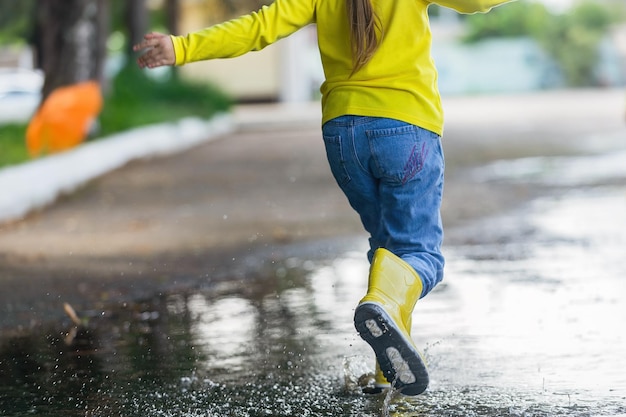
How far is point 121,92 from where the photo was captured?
25484 mm

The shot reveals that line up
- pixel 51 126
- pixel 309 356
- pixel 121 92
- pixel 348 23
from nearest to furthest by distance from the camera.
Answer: pixel 348 23 → pixel 309 356 → pixel 51 126 → pixel 121 92

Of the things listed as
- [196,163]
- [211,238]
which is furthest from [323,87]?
[196,163]

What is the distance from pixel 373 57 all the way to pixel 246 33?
0.45m

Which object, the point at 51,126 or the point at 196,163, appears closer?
the point at 51,126

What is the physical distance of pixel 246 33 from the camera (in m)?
4.07

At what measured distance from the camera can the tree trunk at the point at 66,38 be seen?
17.9 m

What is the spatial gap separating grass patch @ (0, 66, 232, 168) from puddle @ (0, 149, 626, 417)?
24.1ft

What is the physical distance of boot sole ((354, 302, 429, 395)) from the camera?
3670 mm

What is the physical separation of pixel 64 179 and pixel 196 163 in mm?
4936

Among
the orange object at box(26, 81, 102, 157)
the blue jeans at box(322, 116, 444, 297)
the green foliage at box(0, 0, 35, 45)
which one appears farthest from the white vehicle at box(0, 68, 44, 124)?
the blue jeans at box(322, 116, 444, 297)

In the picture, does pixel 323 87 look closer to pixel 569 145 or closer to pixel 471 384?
pixel 471 384

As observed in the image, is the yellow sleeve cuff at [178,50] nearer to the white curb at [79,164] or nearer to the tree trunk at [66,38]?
the white curb at [79,164]

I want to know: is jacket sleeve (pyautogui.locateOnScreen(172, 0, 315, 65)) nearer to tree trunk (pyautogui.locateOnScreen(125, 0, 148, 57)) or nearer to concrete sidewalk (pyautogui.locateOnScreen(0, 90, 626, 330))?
concrete sidewalk (pyautogui.locateOnScreen(0, 90, 626, 330))

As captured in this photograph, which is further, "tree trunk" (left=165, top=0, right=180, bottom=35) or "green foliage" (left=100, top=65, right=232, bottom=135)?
"tree trunk" (left=165, top=0, right=180, bottom=35)
